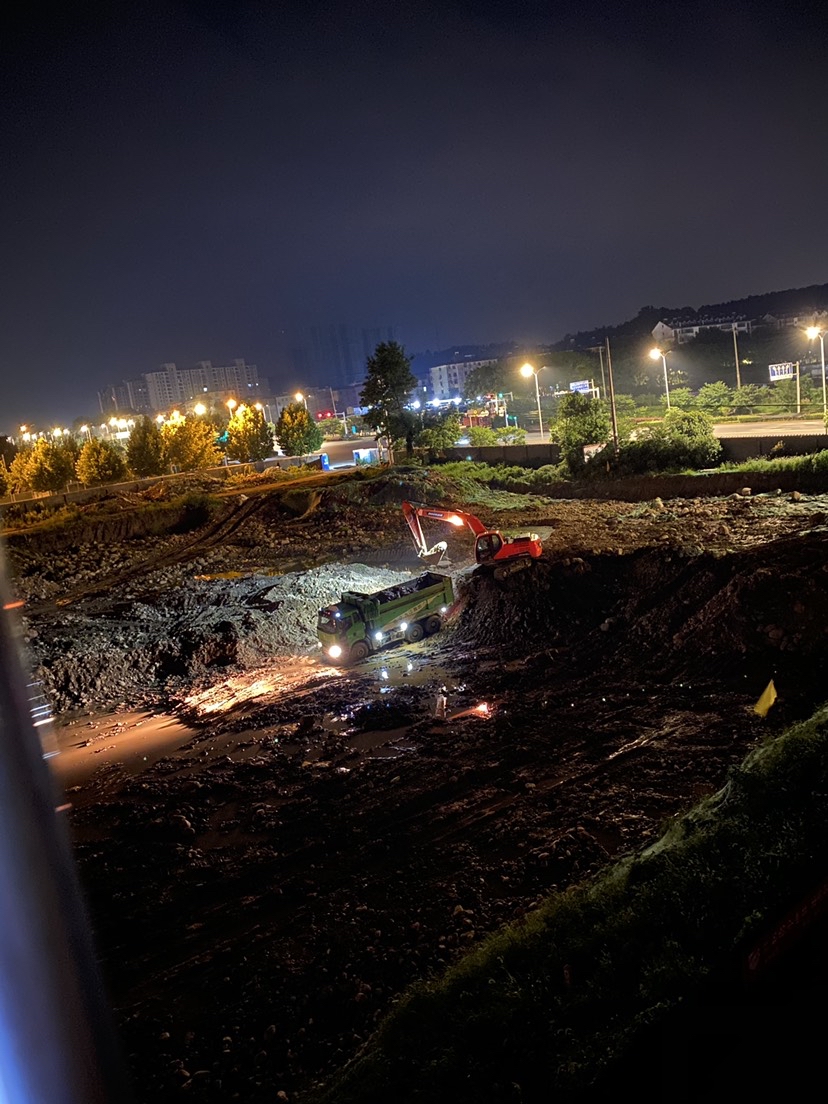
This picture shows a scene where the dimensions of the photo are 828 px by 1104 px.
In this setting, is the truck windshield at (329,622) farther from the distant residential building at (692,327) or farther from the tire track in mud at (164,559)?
the distant residential building at (692,327)

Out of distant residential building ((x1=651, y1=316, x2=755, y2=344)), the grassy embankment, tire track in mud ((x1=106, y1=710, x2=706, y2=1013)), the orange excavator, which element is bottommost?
tire track in mud ((x1=106, y1=710, x2=706, y2=1013))

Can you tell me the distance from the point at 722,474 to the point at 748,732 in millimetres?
20412

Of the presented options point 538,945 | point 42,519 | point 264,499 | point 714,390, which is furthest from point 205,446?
point 538,945

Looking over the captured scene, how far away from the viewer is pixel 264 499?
112ft

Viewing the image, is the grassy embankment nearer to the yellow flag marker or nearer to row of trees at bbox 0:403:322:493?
the yellow flag marker

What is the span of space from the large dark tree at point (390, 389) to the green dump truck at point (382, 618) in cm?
2983

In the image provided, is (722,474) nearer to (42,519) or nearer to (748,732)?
(748,732)

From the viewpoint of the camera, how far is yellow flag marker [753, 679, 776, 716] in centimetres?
1064

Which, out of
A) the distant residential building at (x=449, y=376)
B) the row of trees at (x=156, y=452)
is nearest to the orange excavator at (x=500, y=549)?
the row of trees at (x=156, y=452)

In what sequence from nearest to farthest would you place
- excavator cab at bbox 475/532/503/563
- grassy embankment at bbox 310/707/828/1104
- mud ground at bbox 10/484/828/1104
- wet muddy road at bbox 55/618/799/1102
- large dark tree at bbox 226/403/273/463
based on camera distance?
grassy embankment at bbox 310/707/828/1104, wet muddy road at bbox 55/618/799/1102, mud ground at bbox 10/484/828/1104, excavator cab at bbox 475/532/503/563, large dark tree at bbox 226/403/273/463

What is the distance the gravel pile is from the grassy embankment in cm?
1148

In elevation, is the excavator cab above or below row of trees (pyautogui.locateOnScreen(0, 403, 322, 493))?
below

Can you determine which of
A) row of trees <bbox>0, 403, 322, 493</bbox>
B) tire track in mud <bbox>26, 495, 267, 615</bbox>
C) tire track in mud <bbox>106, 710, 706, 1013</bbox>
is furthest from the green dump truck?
row of trees <bbox>0, 403, 322, 493</bbox>

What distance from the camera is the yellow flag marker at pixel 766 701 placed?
1064cm
